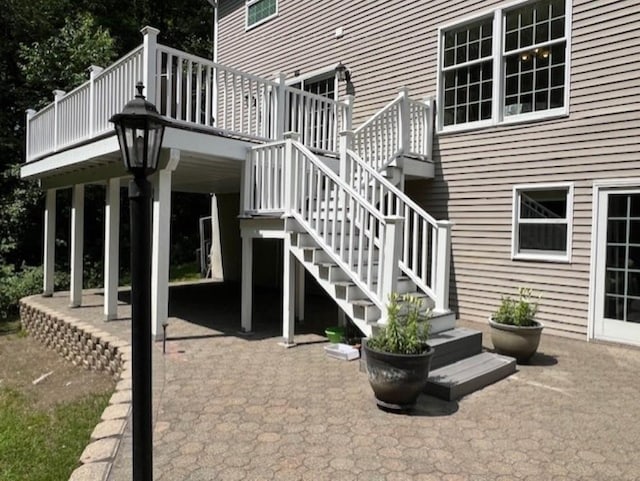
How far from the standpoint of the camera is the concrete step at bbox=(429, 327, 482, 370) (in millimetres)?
4293

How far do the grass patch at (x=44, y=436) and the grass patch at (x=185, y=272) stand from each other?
8.35m

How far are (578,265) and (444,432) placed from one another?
3.80 m

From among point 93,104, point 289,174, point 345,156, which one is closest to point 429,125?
point 345,156

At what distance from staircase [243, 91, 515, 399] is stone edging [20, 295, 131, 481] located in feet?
7.10

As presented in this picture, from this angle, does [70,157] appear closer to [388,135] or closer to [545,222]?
[388,135]

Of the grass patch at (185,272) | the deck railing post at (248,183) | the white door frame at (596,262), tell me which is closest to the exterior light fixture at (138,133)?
the deck railing post at (248,183)

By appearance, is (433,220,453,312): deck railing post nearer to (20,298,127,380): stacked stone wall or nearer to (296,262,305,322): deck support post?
(296,262,305,322): deck support post

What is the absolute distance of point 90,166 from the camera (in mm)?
7145

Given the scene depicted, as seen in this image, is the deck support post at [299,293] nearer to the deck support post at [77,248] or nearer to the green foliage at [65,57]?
the deck support post at [77,248]

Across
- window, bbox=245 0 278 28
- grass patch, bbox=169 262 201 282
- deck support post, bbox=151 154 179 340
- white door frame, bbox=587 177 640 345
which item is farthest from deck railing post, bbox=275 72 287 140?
grass patch, bbox=169 262 201 282

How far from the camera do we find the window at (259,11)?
10170 millimetres

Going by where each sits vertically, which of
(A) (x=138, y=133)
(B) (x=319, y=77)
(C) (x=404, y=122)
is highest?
(B) (x=319, y=77)

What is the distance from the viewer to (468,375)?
4102 millimetres

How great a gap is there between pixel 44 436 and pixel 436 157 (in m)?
6.15
